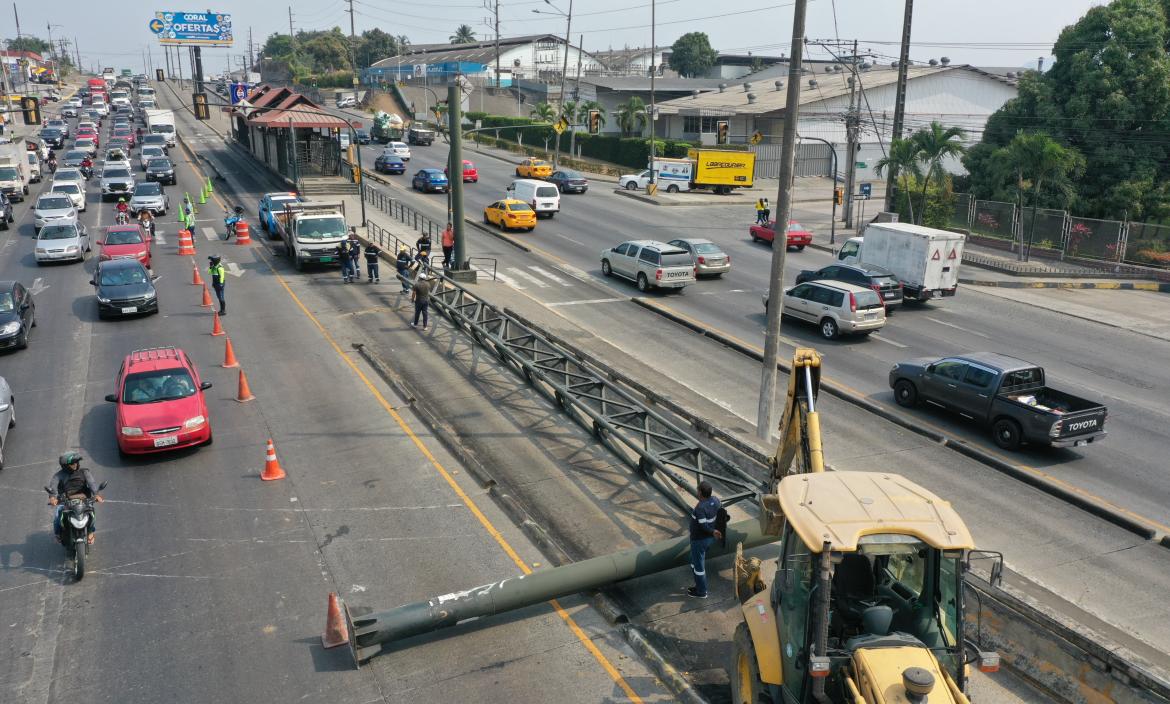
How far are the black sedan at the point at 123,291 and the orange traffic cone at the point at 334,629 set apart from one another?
18172 millimetres

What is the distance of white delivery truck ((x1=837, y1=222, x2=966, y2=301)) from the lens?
30.4 metres

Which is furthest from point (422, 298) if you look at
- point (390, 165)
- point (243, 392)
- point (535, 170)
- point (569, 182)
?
point (390, 165)

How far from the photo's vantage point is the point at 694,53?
143625 mm

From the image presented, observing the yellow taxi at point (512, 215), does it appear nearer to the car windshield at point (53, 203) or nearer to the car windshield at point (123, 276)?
the car windshield at point (53, 203)

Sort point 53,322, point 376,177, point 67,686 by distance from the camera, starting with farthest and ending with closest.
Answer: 1. point 376,177
2. point 53,322
3. point 67,686

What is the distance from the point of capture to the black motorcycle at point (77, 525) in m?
11.6

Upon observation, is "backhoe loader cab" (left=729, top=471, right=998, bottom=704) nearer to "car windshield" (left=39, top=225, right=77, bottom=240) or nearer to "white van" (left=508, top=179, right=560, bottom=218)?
"car windshield" (left=39, top=225, right=77, bottom=240)

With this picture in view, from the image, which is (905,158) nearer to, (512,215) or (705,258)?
(705,258)

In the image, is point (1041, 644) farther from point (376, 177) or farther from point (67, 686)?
point (376, 177)

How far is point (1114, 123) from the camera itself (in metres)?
43.2

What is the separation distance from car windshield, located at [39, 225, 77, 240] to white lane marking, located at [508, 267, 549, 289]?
55.8ft

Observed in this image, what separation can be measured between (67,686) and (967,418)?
1824cm

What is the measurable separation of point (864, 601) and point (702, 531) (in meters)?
3.55

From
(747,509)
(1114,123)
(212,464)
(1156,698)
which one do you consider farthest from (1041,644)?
(1114,123)
